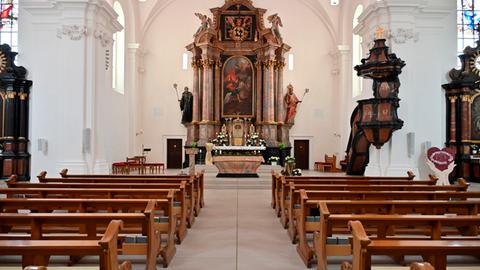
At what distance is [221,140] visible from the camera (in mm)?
21172

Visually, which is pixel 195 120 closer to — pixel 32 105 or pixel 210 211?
pixel 32 105

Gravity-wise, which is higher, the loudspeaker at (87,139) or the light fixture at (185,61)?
the light fixture at (185,61)

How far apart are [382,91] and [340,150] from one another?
8.64 meters

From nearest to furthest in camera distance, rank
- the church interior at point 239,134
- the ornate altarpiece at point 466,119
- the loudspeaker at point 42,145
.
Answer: the church interior at point 239,134 < the loudspeaker at point 42,145 < the ornate altarpiece at point 466,119

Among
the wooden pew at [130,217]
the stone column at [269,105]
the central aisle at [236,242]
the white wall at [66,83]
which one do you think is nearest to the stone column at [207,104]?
the stone column at [269,105]

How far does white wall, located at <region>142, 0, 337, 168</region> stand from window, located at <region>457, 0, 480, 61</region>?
6.95 m

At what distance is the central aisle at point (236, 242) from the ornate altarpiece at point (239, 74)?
12287 mm

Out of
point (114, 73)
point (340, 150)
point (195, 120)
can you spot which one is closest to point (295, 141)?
point (340, 150)

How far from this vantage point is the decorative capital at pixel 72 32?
14.9 metres

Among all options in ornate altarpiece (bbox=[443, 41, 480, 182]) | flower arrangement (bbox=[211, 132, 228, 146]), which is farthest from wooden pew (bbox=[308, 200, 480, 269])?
flower arrangement (bbox=[211, 132, 228, 146])

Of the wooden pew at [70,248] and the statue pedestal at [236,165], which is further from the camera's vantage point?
the statue pedestal at [236,165]

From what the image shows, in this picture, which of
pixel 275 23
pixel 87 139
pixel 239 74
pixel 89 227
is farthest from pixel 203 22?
pixel 89 227

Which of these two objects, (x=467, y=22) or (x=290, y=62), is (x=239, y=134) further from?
(x=467, y=22)

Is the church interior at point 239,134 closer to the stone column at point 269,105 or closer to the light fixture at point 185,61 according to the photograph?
the stone column at point 269,105
